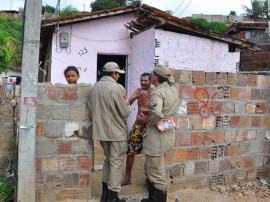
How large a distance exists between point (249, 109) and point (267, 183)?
1.22 m

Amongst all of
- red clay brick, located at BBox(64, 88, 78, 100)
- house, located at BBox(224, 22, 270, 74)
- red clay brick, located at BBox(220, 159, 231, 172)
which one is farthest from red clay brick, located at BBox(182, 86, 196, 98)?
house, located at BBox(224, 22, 270, 74)

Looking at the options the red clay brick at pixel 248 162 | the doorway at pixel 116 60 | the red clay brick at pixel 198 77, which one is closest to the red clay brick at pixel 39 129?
the red clay brick at pixel 198 77

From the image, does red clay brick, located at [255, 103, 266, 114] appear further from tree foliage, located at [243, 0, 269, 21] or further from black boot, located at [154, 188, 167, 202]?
tree foliage, located at [243, 0, 269, 21]

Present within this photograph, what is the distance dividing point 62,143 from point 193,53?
437cm

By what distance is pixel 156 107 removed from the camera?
12.5ft

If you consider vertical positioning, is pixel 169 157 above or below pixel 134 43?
below

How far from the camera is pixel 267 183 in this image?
5.35 metres

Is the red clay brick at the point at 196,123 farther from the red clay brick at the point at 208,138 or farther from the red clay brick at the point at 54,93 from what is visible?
the red clay brick at the point at 54,93

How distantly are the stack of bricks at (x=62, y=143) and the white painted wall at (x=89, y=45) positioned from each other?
4472mm

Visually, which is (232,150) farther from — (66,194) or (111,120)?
(66,194)

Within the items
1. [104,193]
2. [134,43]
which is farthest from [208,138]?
[134,43]

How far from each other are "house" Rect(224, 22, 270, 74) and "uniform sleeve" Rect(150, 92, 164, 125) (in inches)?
161

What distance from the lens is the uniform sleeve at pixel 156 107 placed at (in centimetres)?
381

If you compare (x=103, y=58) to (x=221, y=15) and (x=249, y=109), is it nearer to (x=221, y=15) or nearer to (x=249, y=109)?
(x=249, y=109)
